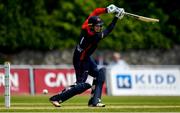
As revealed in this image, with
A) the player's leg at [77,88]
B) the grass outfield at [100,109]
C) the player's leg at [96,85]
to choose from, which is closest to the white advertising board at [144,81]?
the grass outfield at [100,109]

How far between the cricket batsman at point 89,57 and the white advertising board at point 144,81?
37.5ft

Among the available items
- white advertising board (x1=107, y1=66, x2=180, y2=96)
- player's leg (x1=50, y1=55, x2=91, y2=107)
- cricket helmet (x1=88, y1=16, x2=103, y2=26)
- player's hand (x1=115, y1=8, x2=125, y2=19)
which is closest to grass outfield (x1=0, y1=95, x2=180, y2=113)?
player's leg (x1=50, y1=55, x2=91, y2=107)

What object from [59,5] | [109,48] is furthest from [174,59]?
[59,5]

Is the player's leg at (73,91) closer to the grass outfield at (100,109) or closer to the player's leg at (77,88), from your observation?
the player's leg at (77,88)

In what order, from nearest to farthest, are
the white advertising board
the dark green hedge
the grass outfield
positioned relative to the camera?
the grass outfield, the white advertising board, the dark green hedge

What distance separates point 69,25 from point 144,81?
26.6 feet

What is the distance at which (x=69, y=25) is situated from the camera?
35188 millimetres

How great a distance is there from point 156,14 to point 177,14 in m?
1.14

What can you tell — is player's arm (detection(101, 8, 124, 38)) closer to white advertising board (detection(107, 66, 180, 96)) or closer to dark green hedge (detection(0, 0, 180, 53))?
white advertising board (detection(107, 66, 180, 96))

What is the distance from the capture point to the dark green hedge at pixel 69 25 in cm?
3419

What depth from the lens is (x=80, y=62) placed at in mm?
15945

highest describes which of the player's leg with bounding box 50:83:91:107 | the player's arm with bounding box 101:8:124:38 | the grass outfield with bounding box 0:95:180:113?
the player's arm with bounding box 101:8:124:38

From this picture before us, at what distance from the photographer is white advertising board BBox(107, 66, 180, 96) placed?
2775cm

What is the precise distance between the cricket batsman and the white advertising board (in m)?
11.4
